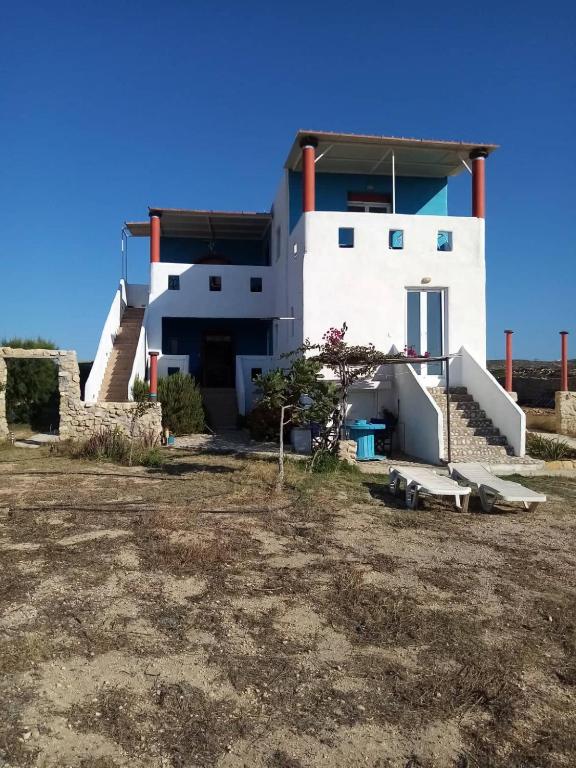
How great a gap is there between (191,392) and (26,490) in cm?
861

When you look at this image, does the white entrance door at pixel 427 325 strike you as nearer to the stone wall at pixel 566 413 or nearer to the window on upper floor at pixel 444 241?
the window on upper floor at pixel 444 241

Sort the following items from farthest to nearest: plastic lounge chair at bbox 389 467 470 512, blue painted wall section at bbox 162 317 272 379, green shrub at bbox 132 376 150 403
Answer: blue painted wall section at bbox 162 317 272 379 → green shrub at bbox 132 376 150 403 → plastic lounge chair at bbox 389 467 470 512

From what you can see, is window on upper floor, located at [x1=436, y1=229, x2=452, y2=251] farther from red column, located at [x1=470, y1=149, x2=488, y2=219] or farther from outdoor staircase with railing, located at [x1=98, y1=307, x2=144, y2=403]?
outdoor staircase with railing, located at [x1=98, y1=307, x2=144, y2=403]

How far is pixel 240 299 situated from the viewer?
2238 cm

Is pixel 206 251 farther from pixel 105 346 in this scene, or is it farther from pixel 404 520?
pixel 404 520

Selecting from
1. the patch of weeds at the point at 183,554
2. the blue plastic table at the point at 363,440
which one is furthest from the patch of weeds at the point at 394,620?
the blue plastic table at the point at 363,440

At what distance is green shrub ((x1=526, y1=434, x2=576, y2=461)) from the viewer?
1373cm

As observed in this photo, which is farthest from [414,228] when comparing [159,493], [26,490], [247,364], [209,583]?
[209,583]

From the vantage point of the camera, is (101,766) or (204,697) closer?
(101,766)

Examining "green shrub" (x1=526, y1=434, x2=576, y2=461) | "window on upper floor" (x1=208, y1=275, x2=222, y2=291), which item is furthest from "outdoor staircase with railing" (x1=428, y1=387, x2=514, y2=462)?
"window on upper floor" (x1=208, y1=275, x2=222, y2=291)

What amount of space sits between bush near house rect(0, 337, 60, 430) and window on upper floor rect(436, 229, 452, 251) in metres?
13.8

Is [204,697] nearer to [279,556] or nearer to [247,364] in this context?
[279,556]

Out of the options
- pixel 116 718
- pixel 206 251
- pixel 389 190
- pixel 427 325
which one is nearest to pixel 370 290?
pixel 427 325

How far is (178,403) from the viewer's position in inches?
693
